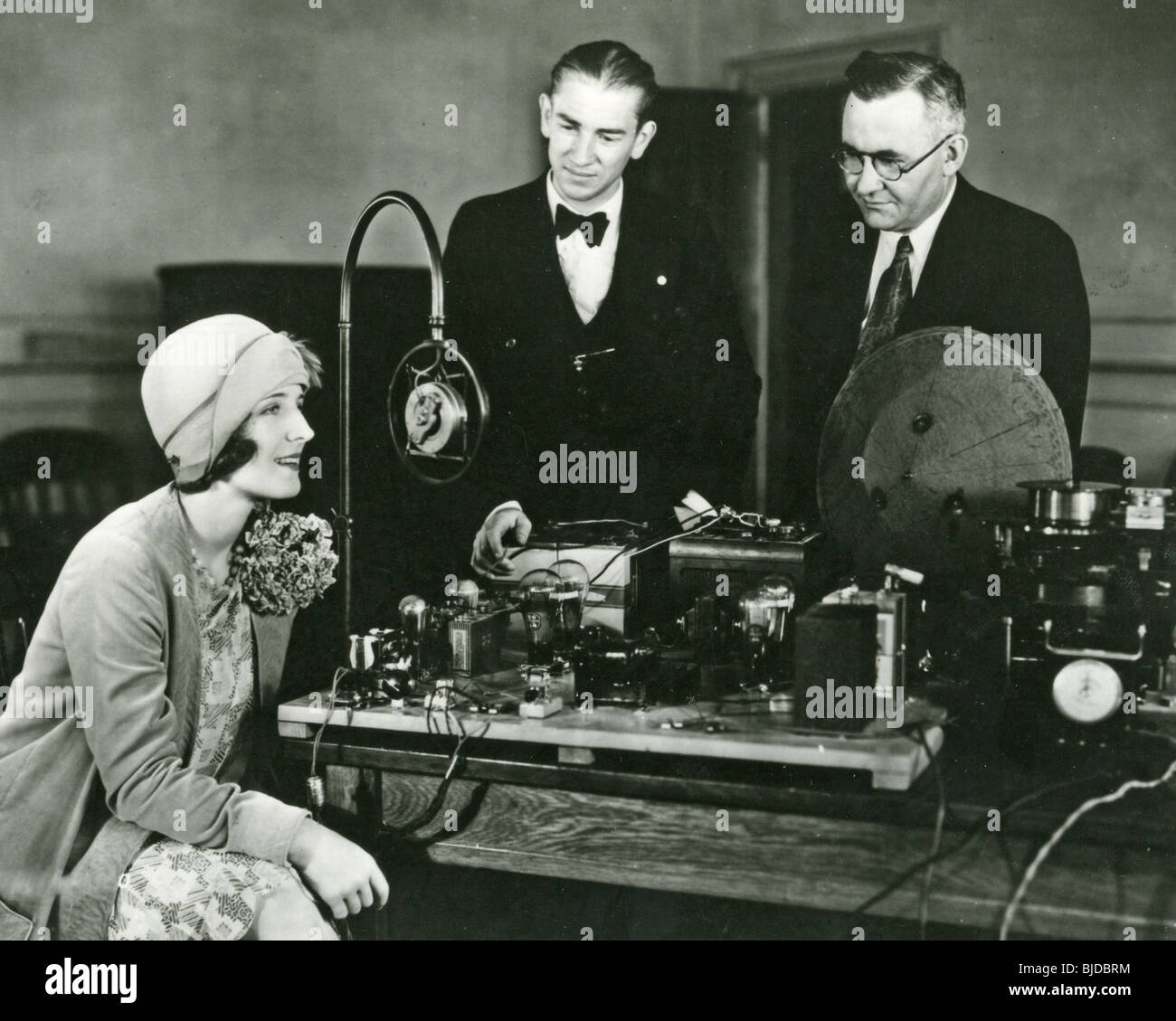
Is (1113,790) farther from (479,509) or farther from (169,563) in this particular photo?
(169,563)

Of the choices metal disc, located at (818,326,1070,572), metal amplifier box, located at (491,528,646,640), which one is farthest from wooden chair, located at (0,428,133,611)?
metal disc, located at (818,326,1070,572)

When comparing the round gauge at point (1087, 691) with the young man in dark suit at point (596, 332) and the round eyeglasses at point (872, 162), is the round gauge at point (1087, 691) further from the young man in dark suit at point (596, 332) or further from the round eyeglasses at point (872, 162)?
the round eyeglasses at point (872, 162)

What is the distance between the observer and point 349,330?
2775mm

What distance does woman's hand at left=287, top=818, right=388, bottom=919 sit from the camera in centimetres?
221

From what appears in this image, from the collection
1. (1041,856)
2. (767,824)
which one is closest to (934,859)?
(1041,856)

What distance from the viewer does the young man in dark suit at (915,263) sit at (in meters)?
2.56

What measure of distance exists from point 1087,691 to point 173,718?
171 cm

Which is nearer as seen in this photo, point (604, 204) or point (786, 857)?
point (786, 857)

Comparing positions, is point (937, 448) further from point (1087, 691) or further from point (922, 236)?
point (1087, 691)

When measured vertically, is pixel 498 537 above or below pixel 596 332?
below

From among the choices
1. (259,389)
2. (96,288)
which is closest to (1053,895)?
(259,389)

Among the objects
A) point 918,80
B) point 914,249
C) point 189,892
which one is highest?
point 918,80

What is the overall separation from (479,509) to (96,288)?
3.71ft

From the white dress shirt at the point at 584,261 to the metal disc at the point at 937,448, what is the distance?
65cm
